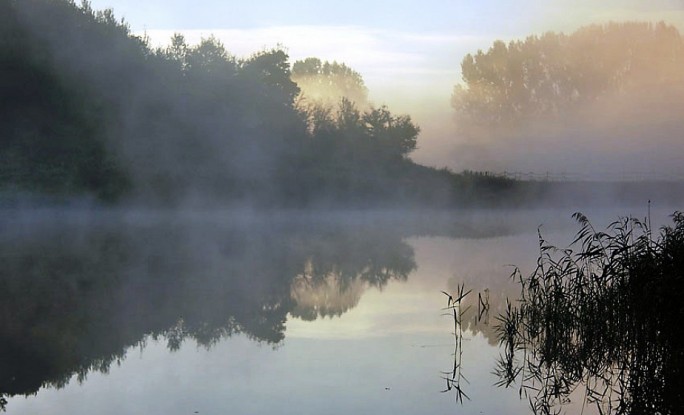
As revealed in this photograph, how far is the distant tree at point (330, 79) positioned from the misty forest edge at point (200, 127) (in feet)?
47.6

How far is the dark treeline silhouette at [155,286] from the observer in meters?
9.66

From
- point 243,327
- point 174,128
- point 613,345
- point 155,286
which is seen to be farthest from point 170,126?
point 613,345

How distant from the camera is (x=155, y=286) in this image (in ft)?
49.4

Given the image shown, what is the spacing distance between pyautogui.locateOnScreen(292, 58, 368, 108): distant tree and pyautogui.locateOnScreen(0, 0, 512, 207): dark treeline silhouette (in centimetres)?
1443

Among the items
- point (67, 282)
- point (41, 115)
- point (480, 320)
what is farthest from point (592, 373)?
point (41, 115)

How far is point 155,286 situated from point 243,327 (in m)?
4.59

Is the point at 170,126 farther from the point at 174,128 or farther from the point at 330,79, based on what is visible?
the point at 330,79

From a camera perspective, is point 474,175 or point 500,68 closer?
point 474,175

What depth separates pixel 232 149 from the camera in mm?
46875

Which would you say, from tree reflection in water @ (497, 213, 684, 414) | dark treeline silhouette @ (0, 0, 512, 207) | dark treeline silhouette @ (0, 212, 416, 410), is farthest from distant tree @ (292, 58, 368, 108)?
tree reflection in water @ (497, 213, 684, 414)

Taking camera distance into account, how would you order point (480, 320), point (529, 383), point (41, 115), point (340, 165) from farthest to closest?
point (340, 165) < point (41, 115) < point (480, 320) < point (529, 383)

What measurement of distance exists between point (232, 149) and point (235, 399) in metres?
40.5

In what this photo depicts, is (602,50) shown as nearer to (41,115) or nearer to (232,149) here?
(232,149)

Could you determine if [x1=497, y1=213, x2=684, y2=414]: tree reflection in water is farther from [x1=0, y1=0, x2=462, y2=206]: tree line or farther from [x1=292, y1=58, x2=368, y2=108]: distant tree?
[x1=292, y1=58, x2=368, y2=108]: distant tree
